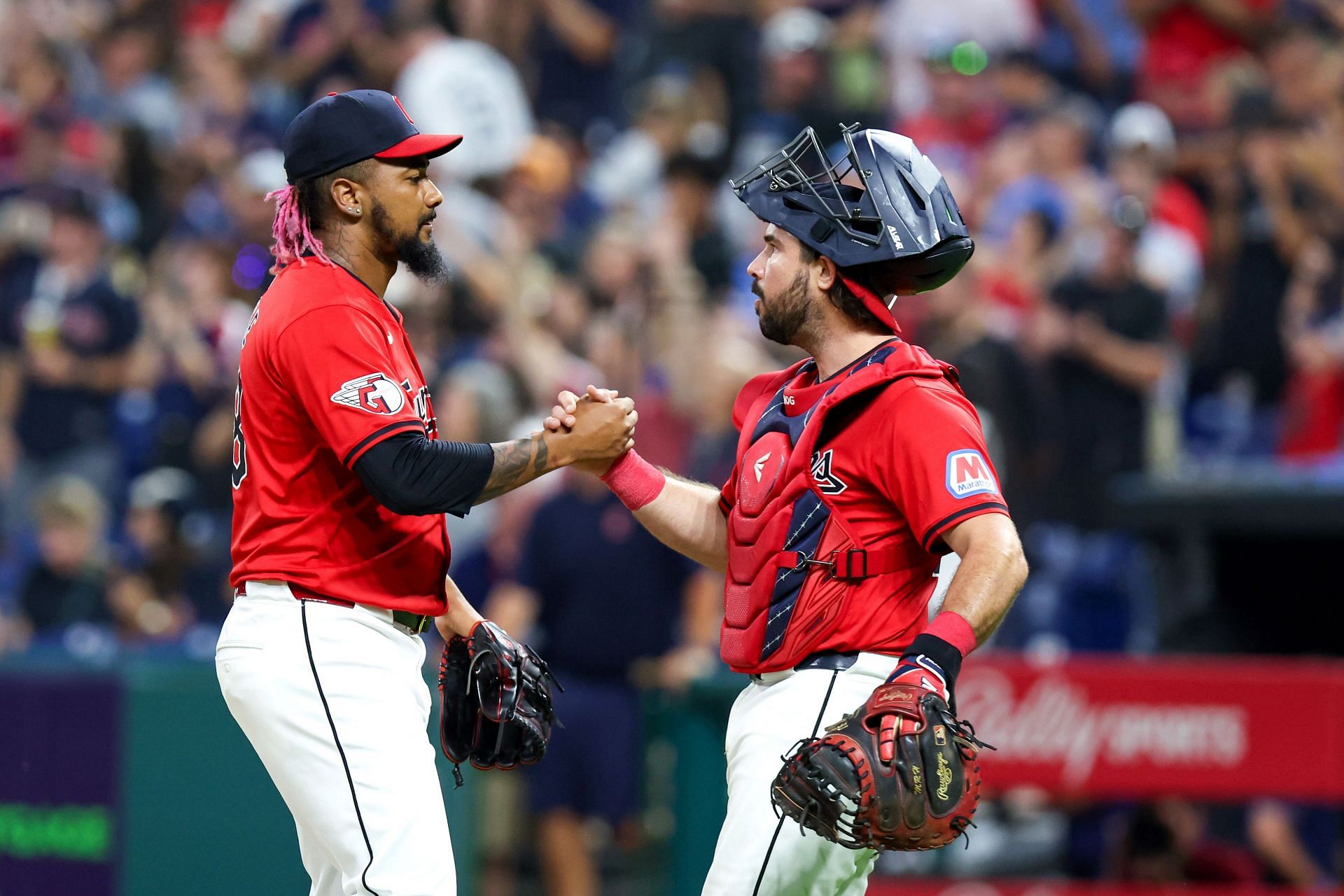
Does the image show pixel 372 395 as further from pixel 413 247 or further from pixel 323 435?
pixel 413 247

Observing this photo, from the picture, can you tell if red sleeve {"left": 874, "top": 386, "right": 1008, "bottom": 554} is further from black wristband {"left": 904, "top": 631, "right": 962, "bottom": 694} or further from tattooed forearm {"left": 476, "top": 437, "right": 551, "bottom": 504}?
tattooed forearm {"left": 476, "top": 437, "right": 551, "bottom": 504}

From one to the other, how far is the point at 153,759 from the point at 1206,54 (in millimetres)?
7098

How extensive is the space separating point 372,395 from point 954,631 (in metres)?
1.34

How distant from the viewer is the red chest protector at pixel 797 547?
12.4 ft

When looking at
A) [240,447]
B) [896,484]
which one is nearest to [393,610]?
[240,447]

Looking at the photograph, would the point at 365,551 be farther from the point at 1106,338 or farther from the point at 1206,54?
the point at 1206,54

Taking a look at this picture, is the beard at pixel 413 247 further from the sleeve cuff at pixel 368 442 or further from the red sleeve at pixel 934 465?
the red sleeve at pixel 934 465

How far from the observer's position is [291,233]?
411cm

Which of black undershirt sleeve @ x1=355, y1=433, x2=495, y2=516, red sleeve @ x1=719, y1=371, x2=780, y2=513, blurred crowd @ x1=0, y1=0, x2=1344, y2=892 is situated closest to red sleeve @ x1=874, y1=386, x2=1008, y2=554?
red sleeve @ x1=719, y1=371, x2=780, y2=513

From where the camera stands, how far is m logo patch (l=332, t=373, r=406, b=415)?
3811mm

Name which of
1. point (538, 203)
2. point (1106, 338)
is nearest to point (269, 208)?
point (538, 203)

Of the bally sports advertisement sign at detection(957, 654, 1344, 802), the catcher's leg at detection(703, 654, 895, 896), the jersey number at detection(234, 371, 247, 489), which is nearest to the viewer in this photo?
the catcher's leg at detection(703, 654, 895, 896)

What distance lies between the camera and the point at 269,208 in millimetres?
9656

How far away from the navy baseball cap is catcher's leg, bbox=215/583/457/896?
968 mm
